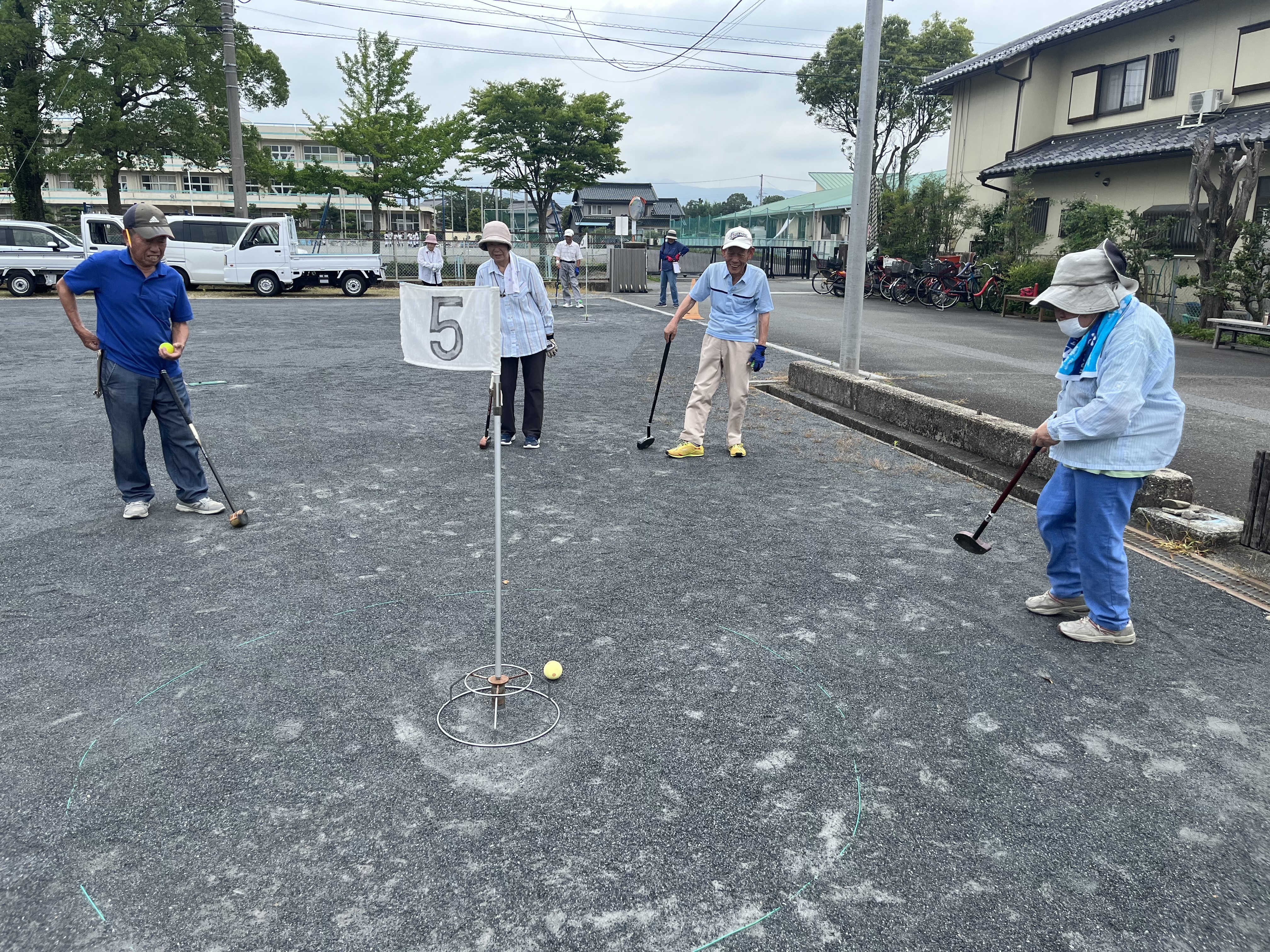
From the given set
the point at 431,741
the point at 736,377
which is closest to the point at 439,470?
the point at 736,377

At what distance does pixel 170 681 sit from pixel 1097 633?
3.77 m

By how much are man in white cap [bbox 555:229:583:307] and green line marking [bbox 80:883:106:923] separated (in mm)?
18932

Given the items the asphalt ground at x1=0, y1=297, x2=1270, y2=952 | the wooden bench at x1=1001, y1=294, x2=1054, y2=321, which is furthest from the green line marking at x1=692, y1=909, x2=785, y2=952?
the wooden bench at x1=1001, y1=294, x2=1054, y2=321

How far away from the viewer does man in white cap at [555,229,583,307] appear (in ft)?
66.8

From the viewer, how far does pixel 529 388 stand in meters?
7.37

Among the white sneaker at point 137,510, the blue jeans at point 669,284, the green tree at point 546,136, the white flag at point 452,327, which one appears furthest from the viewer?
the green tree at point 546,136

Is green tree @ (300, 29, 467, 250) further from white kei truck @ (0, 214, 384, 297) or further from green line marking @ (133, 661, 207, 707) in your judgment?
green line marking @ (133, 661, 207, 707)

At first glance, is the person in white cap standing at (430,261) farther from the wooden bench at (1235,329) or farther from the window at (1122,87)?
the window at (1122,87)

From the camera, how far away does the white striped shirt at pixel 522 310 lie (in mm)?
7145

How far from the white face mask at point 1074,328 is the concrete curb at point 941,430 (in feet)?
5.83

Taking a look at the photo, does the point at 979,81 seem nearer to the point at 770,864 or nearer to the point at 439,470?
the point at 439,470

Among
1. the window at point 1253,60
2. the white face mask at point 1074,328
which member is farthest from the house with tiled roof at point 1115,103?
the white face mask at point 1074,328

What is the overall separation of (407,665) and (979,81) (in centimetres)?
2716

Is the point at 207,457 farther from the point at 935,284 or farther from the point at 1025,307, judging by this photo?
the point at 935,284
